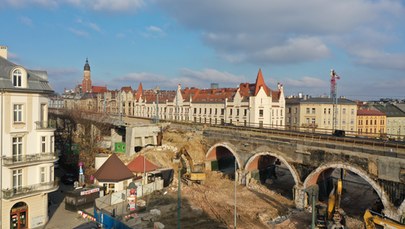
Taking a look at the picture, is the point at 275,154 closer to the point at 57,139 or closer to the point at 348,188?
the point at 348,188

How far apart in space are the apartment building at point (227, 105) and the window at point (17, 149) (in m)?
33.7

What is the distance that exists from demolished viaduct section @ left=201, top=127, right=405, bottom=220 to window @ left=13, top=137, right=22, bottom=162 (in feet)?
79.7

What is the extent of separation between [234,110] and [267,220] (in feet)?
134

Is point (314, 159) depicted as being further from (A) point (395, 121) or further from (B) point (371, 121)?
(A) point (395, 121)

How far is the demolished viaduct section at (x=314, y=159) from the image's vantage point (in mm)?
25938

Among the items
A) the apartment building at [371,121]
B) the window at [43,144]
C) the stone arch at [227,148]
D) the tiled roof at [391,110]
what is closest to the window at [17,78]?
the window at [43,144]

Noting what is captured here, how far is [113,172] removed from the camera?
33719mm

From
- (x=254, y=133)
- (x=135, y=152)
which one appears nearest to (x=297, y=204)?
(x=254, y=133)

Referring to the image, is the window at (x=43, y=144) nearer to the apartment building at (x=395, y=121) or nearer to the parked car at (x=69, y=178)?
the parked car at (x=69, y=178)

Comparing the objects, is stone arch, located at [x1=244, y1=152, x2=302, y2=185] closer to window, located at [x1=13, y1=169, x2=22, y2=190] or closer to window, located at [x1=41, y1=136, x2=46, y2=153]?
window, located at [x1=41, y1=136, x2=46, y2=153]

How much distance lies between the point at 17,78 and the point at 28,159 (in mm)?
6370

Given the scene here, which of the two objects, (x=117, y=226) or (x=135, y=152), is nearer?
(x=117, y=226)

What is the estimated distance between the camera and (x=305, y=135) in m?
34.5

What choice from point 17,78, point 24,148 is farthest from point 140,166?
point 17,78
